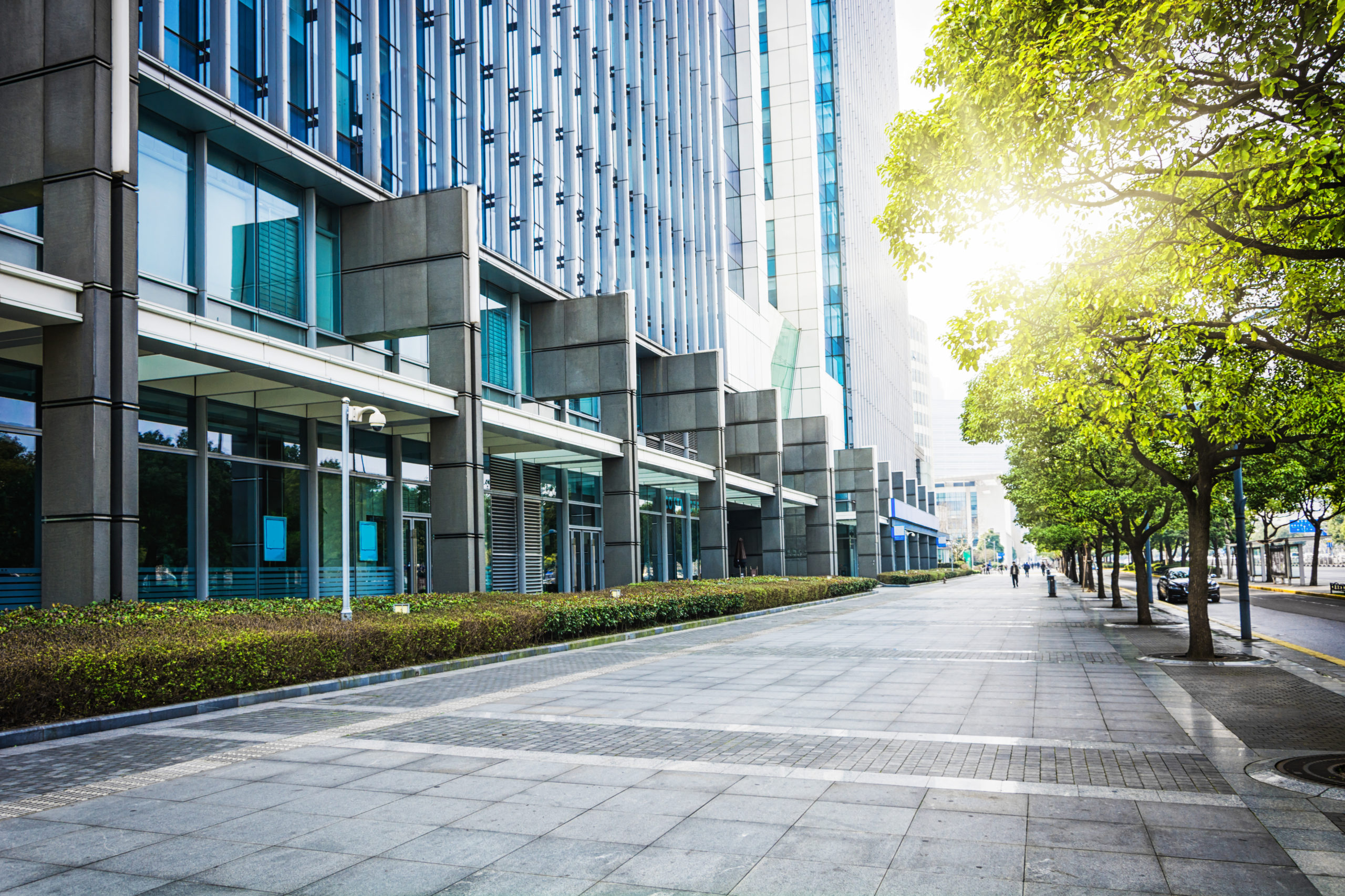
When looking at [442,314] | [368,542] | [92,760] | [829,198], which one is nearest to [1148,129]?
[92,760]

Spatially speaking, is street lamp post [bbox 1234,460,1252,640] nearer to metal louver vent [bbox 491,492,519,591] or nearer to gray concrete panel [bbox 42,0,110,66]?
metal louver vent [bbox 491,492,519,591]

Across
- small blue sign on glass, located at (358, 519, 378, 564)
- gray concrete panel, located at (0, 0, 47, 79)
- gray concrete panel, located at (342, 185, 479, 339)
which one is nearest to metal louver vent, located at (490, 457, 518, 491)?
small blue sign on glass, located at (358, 519, 378, 564)

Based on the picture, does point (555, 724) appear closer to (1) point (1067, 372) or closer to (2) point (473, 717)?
(2) point (473, 717)

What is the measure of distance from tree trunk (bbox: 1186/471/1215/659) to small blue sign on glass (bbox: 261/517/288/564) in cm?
1677

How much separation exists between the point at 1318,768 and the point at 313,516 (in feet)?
59.9

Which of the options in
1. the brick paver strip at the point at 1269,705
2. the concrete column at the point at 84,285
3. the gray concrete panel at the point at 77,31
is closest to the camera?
the brick paver strip at the point at 1269,705

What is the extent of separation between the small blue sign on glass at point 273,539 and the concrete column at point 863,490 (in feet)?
142

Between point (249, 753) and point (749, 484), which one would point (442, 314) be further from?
point (749, 484)

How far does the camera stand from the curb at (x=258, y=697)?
29.0 feet

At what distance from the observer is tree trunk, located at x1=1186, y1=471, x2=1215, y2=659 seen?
15.4 metres

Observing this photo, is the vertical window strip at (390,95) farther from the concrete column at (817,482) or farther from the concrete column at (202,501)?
the concrete column at (817,482)

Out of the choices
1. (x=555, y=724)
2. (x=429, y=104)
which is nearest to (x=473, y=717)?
(x=555, y=724)

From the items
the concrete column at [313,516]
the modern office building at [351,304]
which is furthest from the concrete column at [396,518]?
the concrete column at [313,516]

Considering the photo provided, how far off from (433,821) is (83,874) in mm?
1895
